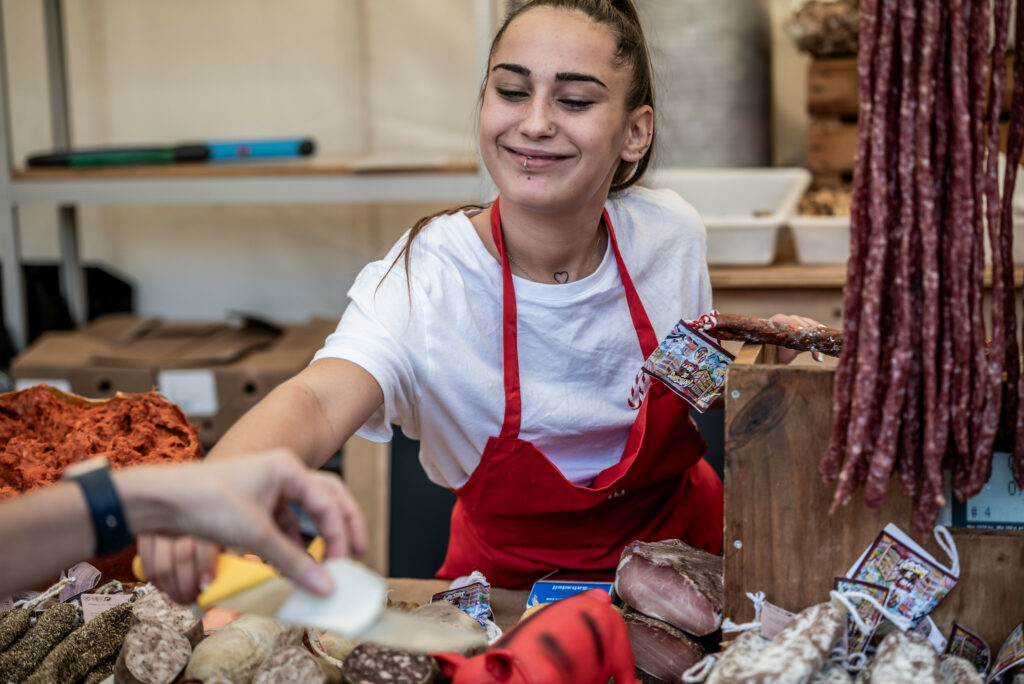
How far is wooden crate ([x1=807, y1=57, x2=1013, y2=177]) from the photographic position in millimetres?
2967

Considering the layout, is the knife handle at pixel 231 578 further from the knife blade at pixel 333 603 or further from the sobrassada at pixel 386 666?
the sobrassada at pixel 386 666

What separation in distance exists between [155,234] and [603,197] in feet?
7.85

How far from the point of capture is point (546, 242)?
158 cm

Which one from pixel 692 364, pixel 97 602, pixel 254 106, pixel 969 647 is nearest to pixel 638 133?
pixel 692 364

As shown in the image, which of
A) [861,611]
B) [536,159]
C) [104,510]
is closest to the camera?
[104,510]

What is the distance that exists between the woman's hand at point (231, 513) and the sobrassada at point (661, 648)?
40cm

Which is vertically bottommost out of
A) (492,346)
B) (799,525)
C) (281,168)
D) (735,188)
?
(799,525)

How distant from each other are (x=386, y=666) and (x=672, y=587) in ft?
1.13

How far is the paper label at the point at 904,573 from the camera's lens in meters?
1.10

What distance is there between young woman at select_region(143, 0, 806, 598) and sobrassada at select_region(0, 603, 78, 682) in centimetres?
44

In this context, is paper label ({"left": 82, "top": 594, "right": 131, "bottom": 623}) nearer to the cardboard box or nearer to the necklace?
the necklace

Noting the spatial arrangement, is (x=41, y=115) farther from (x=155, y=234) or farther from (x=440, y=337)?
(x=440, y=337)

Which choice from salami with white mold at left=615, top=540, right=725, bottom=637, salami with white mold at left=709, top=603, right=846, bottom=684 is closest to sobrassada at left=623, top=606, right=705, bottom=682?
salami with white mold at left=615, top=540, right=725, bottom=637

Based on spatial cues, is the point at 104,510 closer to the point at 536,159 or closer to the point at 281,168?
the point at 536,159
